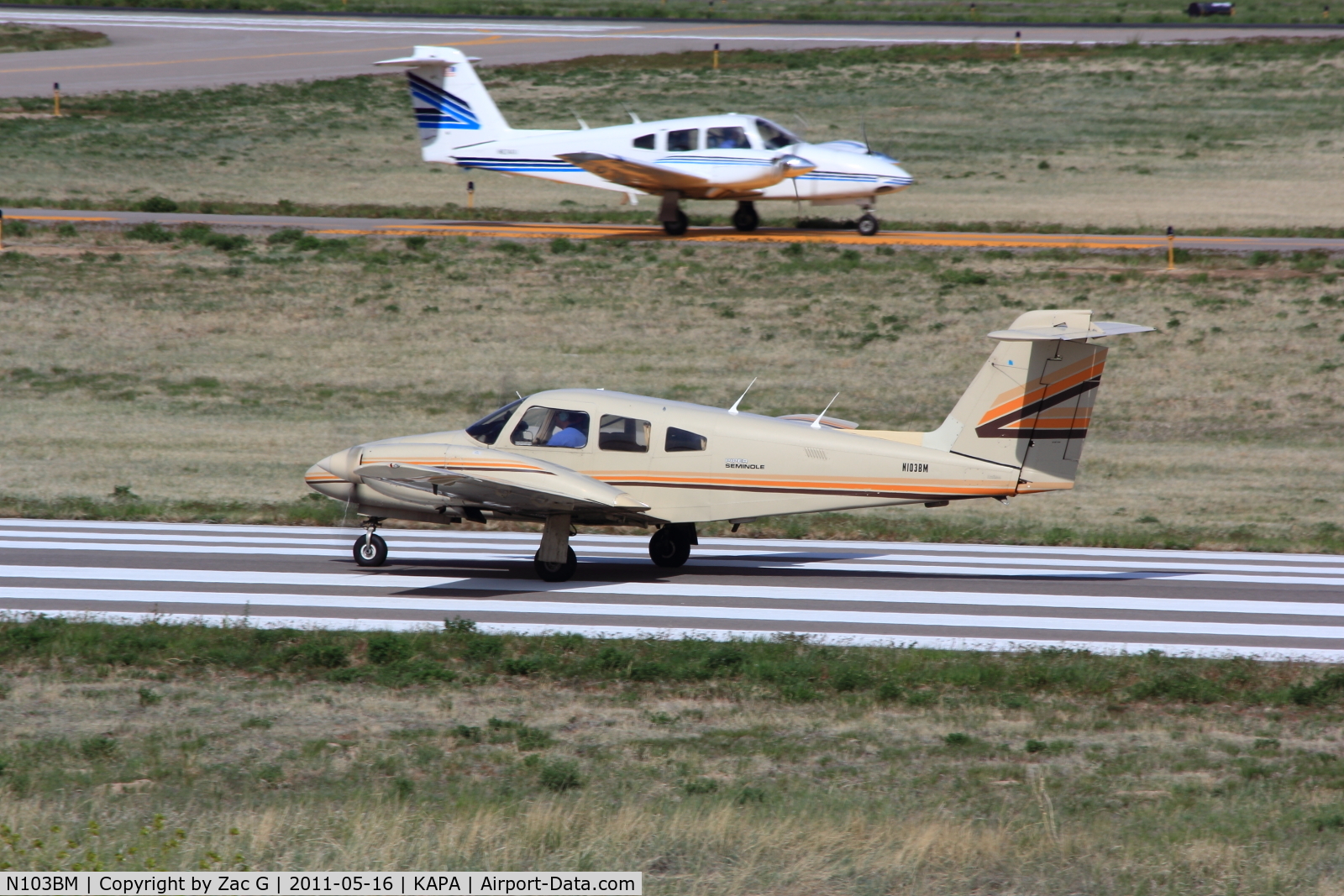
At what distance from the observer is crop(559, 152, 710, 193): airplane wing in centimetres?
3662

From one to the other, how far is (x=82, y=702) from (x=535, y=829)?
4.95 meters

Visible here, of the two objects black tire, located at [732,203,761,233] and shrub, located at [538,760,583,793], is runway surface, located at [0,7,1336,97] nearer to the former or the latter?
black tire, located at [732,203,761,233]

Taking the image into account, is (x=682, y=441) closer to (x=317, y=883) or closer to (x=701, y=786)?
(x=701, y=786)

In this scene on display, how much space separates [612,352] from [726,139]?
966cm

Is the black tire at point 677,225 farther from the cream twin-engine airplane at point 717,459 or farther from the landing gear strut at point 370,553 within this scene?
the landing gear strut at point 370,553

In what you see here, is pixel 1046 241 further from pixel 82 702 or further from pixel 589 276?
pixel 82 702

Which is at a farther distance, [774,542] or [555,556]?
[774,542]

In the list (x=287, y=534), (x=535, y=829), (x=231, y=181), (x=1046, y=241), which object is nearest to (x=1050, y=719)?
(x=535, y=829)

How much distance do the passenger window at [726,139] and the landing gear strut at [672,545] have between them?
22367mm

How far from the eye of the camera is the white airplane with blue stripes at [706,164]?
36594 mm

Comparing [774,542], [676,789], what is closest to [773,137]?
[774,542]

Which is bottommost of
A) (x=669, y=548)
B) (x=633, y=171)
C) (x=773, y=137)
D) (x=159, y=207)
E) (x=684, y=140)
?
(x=669, y=548)

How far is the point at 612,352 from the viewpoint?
30172 mm

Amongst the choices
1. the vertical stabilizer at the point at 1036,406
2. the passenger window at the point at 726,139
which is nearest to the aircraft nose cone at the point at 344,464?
the vertical stabilizer at the point at 1036,406
